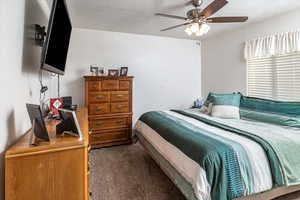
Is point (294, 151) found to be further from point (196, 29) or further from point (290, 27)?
point (290, 27)

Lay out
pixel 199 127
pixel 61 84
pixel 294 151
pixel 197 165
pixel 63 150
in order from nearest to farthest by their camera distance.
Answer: pixel 63 150, pixel 197 165, pixel 294 151, pixel 199 127, pixel 61 84

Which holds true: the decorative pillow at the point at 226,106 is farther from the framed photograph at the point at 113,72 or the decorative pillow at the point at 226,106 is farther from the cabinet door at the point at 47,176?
the cabinet door at the point at 47,176

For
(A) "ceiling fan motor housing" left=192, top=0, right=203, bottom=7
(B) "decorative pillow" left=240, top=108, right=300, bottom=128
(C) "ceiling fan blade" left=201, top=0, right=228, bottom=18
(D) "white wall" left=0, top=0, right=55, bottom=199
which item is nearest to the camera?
(D) "white wall" left=0, top=0, right=55, bottom=199

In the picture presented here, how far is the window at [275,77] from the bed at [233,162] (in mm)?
1049

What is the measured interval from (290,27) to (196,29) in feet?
5.70

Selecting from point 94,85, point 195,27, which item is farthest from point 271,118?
point 94,85

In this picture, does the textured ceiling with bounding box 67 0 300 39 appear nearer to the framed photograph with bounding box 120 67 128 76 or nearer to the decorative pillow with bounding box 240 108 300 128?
the framed photograph with bounding box 120 67 128 76

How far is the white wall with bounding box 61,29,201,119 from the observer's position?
11.7 feet

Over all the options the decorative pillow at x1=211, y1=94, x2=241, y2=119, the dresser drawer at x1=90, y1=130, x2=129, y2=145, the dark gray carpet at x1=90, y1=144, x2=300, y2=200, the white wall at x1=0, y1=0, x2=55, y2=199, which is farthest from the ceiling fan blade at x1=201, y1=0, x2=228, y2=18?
the dresser drawer at x1=90, y1=130, x2=129, y2=145

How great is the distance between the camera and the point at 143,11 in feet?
8.95

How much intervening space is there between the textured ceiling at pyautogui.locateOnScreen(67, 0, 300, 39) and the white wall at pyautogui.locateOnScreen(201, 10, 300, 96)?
16 centimetres

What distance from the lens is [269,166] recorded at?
159 cm

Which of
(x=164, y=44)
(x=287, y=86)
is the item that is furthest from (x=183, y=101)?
(x=287, y=86)

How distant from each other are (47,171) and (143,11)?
258 centimetres
